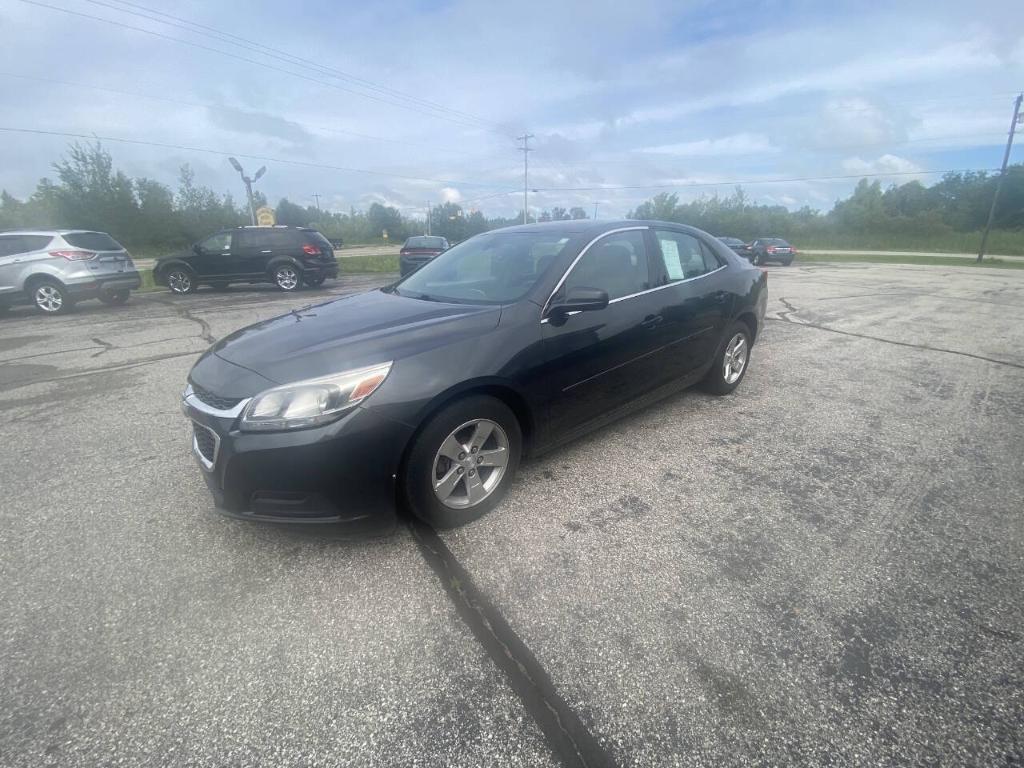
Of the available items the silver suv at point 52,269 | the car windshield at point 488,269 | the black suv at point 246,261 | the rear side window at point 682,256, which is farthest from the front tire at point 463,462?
the black suv at point 246,261

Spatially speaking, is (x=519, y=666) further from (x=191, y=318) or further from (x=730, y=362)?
(x=191, y=318)

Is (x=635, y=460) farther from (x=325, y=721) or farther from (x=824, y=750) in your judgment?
(x=325, y=721)

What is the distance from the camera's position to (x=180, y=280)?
43.6 ft

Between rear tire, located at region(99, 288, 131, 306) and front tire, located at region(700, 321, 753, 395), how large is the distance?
12058 mm

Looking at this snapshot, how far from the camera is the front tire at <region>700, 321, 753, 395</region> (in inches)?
168

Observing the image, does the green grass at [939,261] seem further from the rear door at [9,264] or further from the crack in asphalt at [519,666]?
the rear door at [9,264]

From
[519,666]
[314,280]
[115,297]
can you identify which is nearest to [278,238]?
[314,280]

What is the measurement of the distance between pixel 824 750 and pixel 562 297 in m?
2.23

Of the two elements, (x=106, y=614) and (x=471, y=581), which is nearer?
(x=106, y=614)

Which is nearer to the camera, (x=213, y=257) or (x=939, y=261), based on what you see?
(x=213, y=257)

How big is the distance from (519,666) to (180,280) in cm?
1513

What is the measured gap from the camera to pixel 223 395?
2.24 meters

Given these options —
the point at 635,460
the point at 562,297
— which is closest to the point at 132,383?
the point at 562,297

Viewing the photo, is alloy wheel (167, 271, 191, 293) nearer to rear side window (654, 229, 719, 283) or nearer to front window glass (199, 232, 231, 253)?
front window glass (199, 232, 231, 253)
